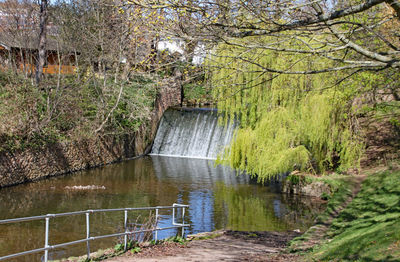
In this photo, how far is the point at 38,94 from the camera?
21047 mm

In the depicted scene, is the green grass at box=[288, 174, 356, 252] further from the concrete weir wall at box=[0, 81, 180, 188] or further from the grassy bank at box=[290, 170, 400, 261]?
the concrete weir wall at box=[0, 81, 180, 188]

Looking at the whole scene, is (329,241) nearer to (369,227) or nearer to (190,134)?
(369,227)

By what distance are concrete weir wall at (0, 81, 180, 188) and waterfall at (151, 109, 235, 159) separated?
2.22 feet

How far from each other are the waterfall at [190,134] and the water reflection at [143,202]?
5975 millimetres

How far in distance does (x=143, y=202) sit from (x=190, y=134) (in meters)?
14.5

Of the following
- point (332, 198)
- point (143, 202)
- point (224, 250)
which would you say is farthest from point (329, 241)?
point (143, 202)

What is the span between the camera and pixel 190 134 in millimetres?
31188

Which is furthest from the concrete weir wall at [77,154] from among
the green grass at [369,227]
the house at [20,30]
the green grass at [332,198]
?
the green grass at [369,227]

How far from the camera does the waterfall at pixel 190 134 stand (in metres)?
30.2

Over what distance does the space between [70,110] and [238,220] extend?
38.6 ft

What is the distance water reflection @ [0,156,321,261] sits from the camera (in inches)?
497

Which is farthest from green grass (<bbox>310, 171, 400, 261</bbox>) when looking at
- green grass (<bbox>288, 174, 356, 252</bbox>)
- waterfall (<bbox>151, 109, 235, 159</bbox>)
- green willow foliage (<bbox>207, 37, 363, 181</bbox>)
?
waterfall (<bbox>151, 109, 235, 159</bbox>)

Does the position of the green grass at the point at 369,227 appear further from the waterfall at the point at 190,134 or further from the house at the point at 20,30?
the house at the point at 20,30

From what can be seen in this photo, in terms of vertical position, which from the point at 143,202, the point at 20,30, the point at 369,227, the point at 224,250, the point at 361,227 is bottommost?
the point at 143,202
